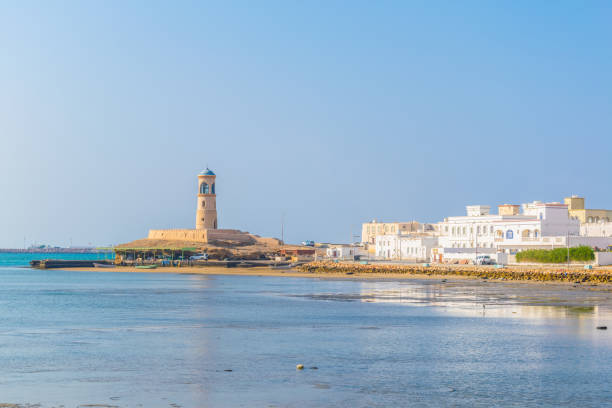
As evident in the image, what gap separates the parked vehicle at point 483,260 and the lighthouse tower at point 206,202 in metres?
61.9

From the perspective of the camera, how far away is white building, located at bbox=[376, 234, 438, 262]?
11106 centimetres

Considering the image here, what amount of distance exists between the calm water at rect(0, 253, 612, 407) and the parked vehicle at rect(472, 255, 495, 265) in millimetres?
38442

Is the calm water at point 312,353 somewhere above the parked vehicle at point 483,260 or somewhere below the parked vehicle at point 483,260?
below

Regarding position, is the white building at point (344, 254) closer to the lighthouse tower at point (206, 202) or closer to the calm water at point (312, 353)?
the lighthouse tower at point (206, 202)

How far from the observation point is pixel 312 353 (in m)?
28.6

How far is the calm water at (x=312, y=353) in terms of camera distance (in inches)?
829

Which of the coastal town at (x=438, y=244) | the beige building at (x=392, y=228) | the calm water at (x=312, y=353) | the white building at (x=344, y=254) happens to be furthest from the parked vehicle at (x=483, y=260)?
the beige building at (x=392, y=228)

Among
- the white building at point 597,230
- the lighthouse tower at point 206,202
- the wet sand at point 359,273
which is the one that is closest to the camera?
the wet sand at point 359,273

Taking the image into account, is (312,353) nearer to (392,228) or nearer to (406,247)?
(406,247)

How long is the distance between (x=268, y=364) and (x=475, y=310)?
825 inches

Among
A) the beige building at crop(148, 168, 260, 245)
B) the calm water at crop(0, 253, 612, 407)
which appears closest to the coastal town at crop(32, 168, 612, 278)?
the beige building at crop(148, 168, 260, 245)

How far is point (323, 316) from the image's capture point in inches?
1678

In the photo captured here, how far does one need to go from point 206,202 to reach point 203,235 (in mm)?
5995

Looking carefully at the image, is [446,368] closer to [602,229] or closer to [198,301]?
[198,301]
